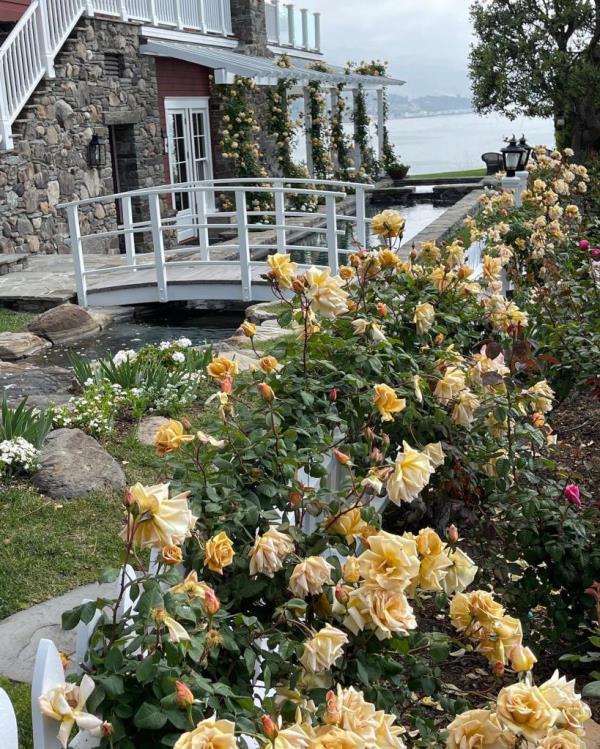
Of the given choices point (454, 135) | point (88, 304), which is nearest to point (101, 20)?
point (88, 304)

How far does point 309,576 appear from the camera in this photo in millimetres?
1915

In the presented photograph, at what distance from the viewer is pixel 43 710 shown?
1556 millimetres

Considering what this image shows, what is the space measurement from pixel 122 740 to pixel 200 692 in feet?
0.50

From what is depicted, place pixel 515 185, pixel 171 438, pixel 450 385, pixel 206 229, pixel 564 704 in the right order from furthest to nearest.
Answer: pixel 206 229 < pixel 515 185 < pixel 450 385 < pixel 171 438 < pixel 564 704

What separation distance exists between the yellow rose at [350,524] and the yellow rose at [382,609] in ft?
1.12

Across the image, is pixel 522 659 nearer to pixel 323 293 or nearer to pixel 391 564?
pixel 391 564

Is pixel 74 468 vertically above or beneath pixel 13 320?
above

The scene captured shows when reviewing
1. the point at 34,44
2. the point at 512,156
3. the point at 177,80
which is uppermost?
the point at 34,44

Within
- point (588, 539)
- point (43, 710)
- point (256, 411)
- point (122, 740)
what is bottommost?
point (588, 539)

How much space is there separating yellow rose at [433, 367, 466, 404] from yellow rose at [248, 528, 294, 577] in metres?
1.13

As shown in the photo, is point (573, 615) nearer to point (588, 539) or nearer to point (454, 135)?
point (588, 539)

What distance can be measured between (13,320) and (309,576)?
8.46m

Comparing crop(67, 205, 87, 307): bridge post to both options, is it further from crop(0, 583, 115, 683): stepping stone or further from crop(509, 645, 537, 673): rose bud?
crop(509, 645, 537, 673): rose bud

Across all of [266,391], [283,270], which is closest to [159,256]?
[283,270]
